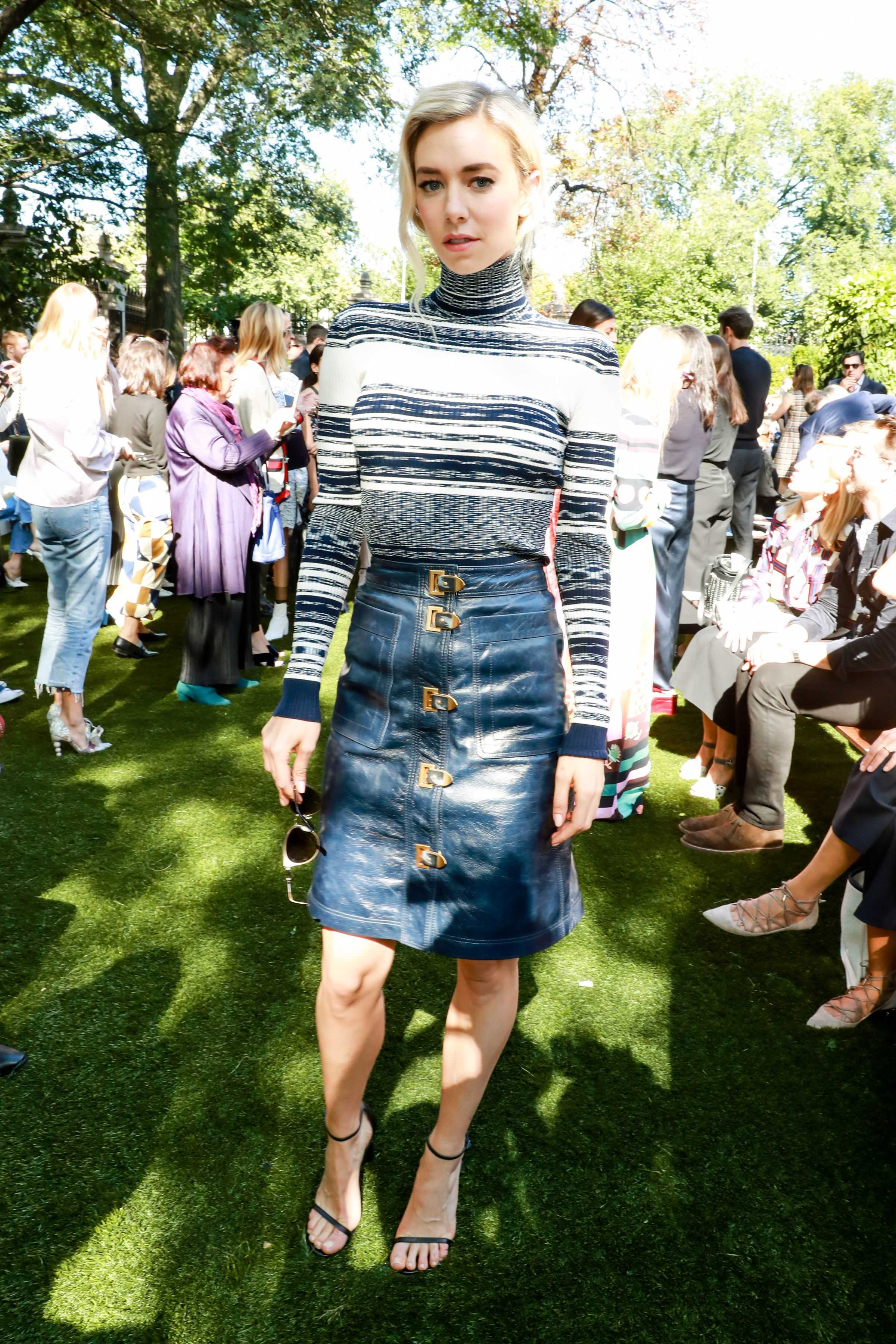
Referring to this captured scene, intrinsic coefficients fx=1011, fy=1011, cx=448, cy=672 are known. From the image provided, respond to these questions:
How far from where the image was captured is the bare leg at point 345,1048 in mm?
2023

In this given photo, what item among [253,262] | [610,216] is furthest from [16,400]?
[610,216]

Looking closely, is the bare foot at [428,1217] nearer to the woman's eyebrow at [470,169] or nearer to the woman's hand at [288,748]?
the woman's hand at [288,748]

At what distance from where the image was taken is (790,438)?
12750 mm

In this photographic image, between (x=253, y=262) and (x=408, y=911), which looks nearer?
(x=408, y=911)

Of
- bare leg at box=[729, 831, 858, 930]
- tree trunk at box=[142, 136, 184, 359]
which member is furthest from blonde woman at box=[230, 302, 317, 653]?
tree trunk at box=[142, 136, 184, 359]

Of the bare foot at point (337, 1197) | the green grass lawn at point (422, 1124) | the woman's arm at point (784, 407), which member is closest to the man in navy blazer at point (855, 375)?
Result: the woman's arm at point (784, 407)

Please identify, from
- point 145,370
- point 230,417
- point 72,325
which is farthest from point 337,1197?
point 145,370

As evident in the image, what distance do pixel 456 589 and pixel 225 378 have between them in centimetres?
453

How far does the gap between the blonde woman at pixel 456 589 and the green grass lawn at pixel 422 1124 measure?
69 centimetres

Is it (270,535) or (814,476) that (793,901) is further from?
(270,535)

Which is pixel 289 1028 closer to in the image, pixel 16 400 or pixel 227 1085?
pixel 227 1085

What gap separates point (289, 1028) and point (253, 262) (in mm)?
19621

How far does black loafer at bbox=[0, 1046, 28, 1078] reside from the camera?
2799mm

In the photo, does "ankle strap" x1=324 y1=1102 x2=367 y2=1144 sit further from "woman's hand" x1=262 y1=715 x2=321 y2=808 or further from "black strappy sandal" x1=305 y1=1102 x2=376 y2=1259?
"woman's hand" x1=262 y1=715 x2=321 y2=808
